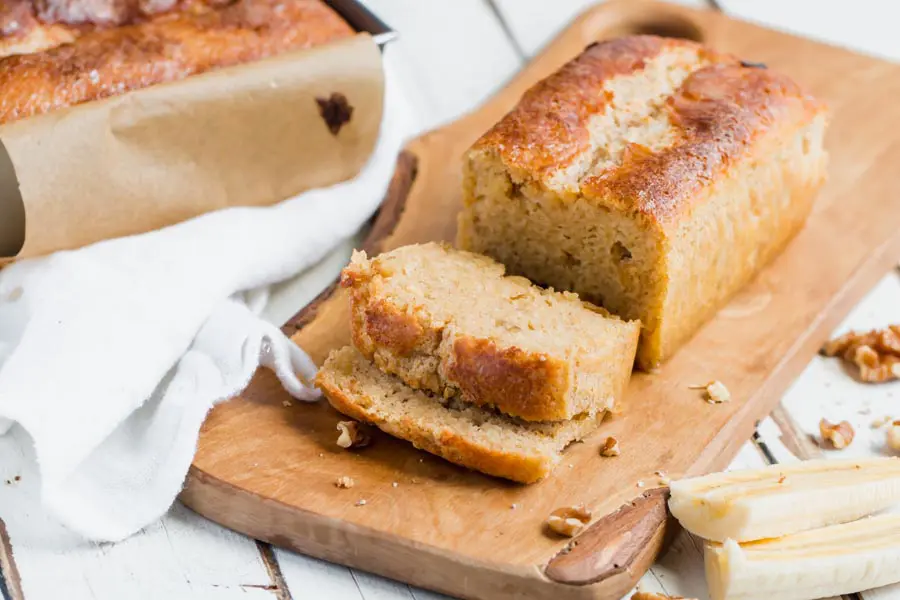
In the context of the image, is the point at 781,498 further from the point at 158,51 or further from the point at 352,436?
the point at 158,51

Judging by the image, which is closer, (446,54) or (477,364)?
(477,364)

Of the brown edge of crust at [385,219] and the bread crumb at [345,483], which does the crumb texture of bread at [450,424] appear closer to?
the bread crumb at [345,483]

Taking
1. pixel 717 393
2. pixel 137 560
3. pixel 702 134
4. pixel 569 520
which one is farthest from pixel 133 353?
pixel 702 134

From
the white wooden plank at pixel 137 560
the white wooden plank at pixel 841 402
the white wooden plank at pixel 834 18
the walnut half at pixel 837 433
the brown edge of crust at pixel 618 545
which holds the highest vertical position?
the white wooden plank at pixel 834 18

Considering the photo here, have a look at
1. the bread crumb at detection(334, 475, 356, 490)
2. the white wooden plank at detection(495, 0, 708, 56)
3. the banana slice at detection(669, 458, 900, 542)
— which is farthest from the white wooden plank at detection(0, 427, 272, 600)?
the white wooden plank at detection(495, 0, 708, 56)

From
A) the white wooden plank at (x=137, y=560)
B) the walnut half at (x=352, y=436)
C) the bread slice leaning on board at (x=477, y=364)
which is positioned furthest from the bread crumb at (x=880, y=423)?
the white wooden plank at (x=137, y=560)

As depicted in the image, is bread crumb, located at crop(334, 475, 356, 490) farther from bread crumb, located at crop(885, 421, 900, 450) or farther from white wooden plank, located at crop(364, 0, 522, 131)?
white wooden plank, located at crop(364, 0, 522, 131)
